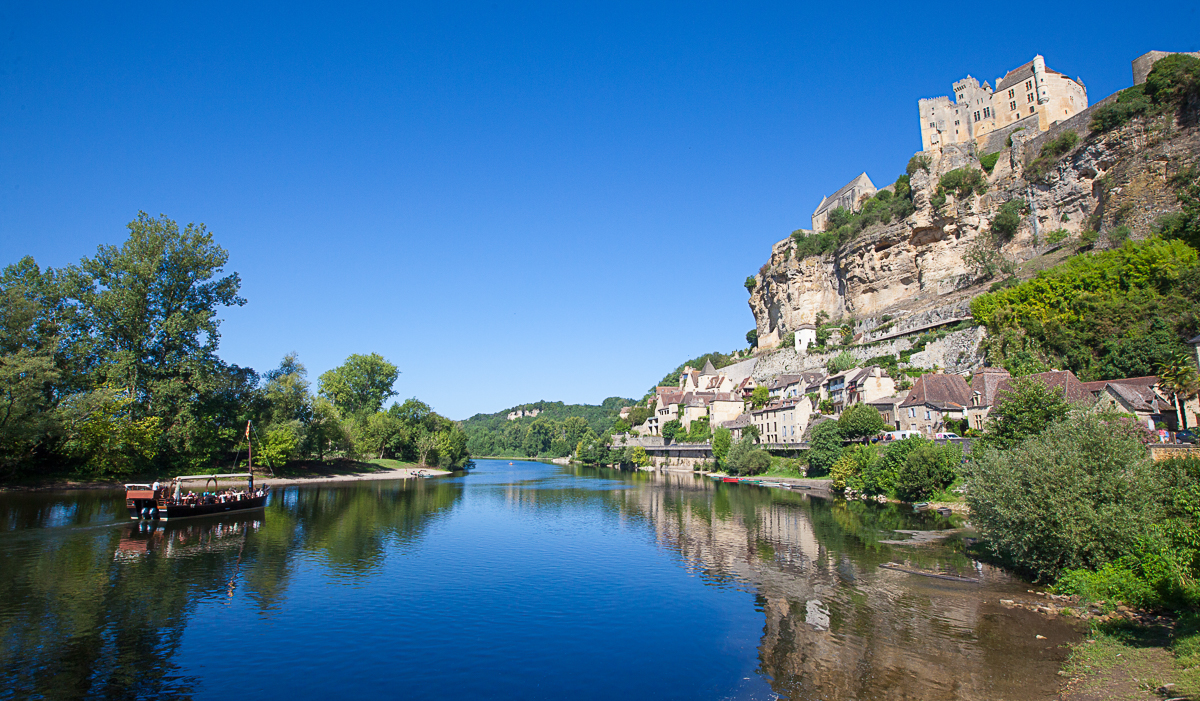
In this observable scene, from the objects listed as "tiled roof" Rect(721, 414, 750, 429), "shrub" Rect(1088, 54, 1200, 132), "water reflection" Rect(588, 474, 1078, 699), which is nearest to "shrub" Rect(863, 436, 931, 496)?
"water reflection" Rect(588, 474, 1078, 699)

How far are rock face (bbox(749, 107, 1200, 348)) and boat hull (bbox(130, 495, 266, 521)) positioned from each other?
2226 inches

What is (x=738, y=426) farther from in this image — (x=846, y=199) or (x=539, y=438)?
(x=539, y=438)

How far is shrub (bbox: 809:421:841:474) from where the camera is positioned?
48.2m

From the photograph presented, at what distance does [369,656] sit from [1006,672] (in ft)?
42.6

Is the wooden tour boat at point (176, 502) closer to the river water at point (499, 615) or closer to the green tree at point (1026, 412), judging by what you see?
the river water at point (499, 615)

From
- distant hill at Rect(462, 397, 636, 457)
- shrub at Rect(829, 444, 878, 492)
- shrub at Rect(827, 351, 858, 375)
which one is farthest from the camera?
distant hill at Rect(462, 397, 636, 457)

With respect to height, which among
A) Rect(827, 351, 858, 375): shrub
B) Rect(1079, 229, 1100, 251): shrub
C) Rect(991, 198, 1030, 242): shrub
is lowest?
Rect(827, 351, 858, 375): shrub

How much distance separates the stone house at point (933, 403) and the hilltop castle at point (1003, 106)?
34.8 m

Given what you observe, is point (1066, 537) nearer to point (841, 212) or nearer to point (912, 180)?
point (912, 180)

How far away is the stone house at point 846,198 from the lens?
8375cm

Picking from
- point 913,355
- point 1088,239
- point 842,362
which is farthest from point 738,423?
point 1088,239

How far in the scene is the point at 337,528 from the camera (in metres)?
28.7

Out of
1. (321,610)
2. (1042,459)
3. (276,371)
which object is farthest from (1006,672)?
(276,371)

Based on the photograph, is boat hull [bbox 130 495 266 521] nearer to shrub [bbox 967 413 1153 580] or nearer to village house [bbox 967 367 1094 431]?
shrub [bbox 967 413 1153 580]
